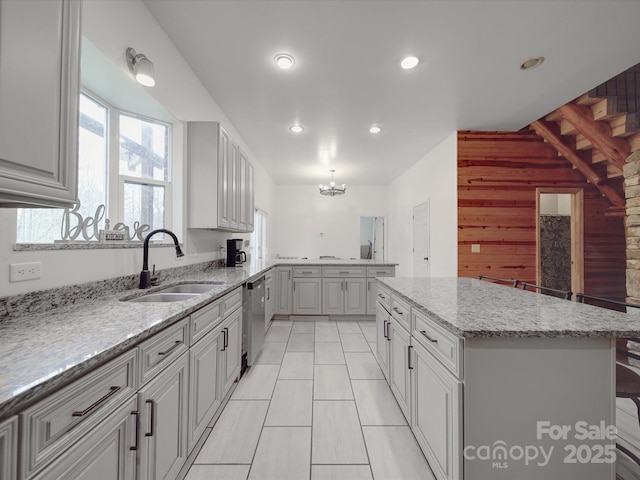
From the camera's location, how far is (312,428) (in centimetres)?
177

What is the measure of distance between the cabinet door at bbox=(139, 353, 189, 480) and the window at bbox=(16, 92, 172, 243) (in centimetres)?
98

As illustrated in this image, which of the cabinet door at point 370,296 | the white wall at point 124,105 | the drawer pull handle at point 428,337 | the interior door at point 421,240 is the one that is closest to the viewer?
the white wall at point 124,105

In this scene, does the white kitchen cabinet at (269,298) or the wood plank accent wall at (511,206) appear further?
the wood plank accent wall at (511,206)

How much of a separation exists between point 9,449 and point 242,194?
120 inches

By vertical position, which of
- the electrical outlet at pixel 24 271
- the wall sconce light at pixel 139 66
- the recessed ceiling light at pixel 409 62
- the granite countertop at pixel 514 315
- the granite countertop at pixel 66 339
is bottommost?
the granite countertop at pixel 514 315

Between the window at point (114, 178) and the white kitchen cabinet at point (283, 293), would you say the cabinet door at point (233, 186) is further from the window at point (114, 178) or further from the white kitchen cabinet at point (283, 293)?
the white kitchen cabinet at point (283, 293)

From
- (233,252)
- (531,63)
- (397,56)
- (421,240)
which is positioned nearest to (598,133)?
(531,63)

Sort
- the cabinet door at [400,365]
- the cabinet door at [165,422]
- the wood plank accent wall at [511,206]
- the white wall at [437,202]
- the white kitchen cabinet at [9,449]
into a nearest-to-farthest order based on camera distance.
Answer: the white kitchen cabinet at [9,449], the cabinet door at [165,422], the cabinet door at [400,365], the wood plank accent wall at [511,206], the white wall at [437,202]

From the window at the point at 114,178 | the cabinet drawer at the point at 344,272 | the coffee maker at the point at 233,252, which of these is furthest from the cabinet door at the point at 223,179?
the cabinet drawer at the point at 344,272

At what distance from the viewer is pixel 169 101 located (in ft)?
7.38

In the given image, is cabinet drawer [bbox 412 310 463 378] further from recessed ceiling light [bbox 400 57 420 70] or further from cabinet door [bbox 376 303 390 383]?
recessed ceiling light [bbox 400 57 420 70]

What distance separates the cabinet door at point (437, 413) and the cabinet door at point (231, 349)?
4.21 ft

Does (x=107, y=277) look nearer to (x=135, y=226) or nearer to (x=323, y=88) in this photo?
(x=135, y=226)

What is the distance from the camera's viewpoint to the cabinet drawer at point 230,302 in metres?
1.89
